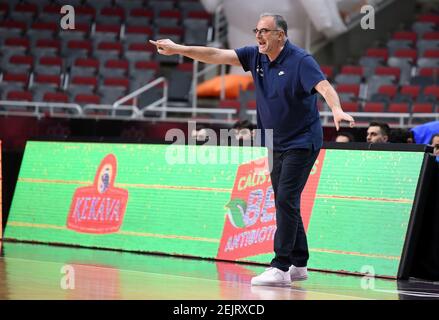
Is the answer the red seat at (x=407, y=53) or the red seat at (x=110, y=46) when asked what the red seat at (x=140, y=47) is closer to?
the red seat at (x=110, y=46)

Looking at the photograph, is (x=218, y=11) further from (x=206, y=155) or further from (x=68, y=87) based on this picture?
(x=206, y=155)

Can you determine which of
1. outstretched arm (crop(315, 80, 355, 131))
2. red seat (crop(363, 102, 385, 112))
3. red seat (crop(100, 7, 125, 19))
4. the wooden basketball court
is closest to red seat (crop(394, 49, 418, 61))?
red seat (crop(363, 102, 385, 112))

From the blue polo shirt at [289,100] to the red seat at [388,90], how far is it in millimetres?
11167

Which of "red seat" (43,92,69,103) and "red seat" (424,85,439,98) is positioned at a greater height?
"red seat" (43,92,69,103)

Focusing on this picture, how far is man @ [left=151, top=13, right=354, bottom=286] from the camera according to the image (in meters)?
6.96

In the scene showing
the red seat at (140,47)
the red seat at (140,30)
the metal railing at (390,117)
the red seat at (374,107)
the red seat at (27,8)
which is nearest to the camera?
the metal railing at (390,117)

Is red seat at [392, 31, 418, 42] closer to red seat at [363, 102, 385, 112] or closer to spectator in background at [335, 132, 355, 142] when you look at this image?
red seat at [363, 102, 385, 112]

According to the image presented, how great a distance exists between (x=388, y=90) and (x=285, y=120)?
11.5 metres

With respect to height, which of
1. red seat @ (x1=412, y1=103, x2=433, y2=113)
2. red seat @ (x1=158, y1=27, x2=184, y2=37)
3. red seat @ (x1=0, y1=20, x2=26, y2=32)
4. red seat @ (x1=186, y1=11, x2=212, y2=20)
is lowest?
red seat @ (x1=412, y1=103, x2=433, y2=113)

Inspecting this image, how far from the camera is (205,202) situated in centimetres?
958

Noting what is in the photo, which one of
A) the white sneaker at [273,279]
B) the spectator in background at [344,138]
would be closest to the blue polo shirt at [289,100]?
the white sneaker at [273,279]

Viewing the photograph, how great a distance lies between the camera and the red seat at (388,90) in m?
18.1

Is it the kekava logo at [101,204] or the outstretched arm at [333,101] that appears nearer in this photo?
the outstretched arm at [333,101]

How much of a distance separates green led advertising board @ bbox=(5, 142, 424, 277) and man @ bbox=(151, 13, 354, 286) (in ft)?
4.19
